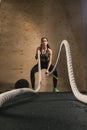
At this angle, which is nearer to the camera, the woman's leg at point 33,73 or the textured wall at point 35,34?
the woman's leg at point 33,73

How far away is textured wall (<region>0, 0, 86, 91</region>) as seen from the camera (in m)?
3.64

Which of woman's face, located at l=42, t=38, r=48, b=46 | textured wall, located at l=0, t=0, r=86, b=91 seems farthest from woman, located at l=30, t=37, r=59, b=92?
textured wall, located at l=0, t=0, r=86, b=91

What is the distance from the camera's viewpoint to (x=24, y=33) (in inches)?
147

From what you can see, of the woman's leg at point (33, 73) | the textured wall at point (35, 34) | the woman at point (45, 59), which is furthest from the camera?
the textured wall at point (35, 34)

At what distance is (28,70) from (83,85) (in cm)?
83

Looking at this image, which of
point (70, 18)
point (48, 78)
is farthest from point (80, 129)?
point (70, 18)

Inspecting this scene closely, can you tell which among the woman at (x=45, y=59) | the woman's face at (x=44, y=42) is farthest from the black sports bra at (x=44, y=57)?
the woman's face at (x=44, y=42)

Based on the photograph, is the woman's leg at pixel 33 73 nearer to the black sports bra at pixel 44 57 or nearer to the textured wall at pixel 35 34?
the textured wall at pixel 35 34

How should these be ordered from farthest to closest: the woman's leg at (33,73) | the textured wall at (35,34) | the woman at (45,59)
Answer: the textured wall at (35,34) < the woman's leg at (33,73) < the woman at (45,59)

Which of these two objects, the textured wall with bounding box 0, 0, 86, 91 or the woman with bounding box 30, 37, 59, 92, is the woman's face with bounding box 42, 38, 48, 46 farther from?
the textured wall with bounding box 0, 0, 86, 91

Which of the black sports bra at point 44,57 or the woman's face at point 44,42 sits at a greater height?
the woman's face at point 44,42

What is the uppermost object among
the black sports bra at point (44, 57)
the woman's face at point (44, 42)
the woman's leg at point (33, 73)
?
the woman's face at point (44, 42)

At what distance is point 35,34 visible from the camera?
12.2 ft

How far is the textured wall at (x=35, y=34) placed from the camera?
12.0ft
